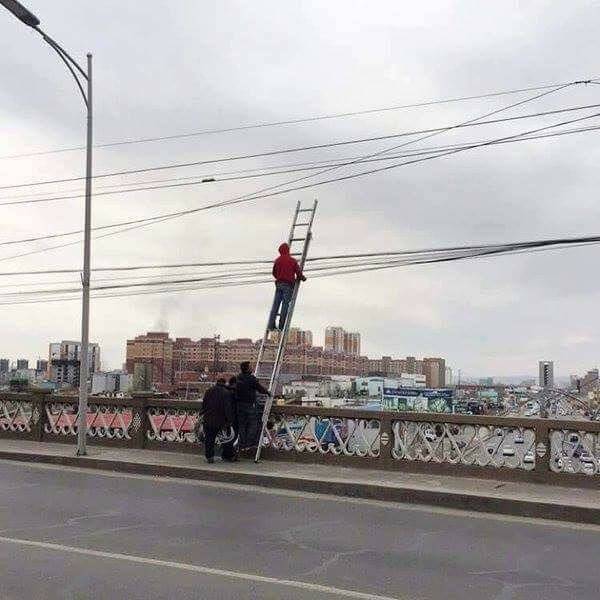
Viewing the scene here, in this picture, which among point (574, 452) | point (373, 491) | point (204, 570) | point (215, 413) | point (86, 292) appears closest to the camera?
point (204, 570)

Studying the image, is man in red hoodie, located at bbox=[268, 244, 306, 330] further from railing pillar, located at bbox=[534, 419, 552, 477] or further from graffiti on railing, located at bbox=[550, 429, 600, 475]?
graffiti on railing, located at bbox=[550, 429, 600, 475]

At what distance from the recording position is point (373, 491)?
1102 cm

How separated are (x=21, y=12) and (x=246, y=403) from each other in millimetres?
8301

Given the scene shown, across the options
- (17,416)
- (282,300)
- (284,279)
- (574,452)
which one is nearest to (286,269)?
(284,279)

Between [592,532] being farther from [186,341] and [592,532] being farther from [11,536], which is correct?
[186,341]

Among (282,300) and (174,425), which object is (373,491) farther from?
(174,425)

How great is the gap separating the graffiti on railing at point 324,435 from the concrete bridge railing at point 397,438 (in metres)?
0.02

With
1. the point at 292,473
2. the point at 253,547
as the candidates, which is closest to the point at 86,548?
the point at 253,547

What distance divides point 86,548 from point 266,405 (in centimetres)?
637

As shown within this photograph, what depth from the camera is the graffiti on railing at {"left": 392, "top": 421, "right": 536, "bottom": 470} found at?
39.1ft

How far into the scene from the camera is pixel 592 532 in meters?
8.91

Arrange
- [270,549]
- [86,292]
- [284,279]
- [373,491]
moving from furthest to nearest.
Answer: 1. [86,292]
2. [284,279]
3. [373,491]
4. [270,549]

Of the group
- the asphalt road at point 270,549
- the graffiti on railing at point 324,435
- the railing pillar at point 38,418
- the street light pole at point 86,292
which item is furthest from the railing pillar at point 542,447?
the railing pillar at point 38,418

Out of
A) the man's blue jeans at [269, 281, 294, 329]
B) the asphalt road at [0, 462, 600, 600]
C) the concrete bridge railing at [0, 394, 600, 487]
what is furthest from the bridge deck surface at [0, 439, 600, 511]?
the man's blue jeans at [269, 281, 294, 329]
